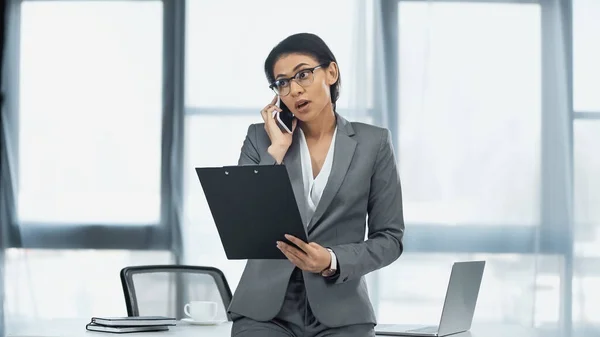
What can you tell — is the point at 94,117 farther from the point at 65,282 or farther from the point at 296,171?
the point at 296,171

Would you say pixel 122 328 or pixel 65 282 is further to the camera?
pixel 65 282

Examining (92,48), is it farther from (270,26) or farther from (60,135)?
(270,26)

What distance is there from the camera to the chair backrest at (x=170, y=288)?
312 centimetres

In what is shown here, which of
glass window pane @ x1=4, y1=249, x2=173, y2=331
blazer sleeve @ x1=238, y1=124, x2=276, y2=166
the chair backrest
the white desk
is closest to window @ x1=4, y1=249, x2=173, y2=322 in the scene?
glass window pane @ x1=4, y1=249, x2=173, y2=331

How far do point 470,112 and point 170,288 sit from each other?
1881 millimetres

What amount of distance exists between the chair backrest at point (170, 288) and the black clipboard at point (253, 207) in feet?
4.20

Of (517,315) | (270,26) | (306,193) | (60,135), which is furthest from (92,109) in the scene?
(306,193)

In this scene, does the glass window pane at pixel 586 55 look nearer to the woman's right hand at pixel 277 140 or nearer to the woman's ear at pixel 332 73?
the woman's ear at pixel 332 73

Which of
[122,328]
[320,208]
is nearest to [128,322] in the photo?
[122,328]

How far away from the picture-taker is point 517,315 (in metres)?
4.57

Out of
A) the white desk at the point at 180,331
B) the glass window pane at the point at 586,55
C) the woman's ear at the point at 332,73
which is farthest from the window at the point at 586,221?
the woman's ear at the point at 332,73

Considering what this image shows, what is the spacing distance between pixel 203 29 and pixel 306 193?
2.90m

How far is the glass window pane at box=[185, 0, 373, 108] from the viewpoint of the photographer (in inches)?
181

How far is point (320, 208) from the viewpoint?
186 centimetres
